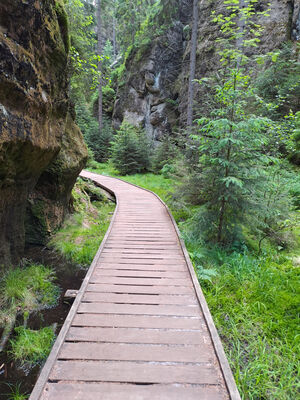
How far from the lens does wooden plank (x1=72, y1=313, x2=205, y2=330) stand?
2.66 meters

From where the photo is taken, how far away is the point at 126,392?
6.18 ft

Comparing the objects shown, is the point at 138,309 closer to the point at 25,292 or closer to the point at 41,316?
the point at 41,316

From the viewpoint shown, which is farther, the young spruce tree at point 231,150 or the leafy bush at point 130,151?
the leafy bush at point 130,151

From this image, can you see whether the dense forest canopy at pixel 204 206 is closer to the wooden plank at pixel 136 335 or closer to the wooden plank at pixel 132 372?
the wooden plank at pixel 136 335

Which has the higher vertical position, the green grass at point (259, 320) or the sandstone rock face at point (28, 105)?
the sandstone rock face at point (28, 105)

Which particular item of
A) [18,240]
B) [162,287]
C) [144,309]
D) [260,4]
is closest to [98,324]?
[144,309]

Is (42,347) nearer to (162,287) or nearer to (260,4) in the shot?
(162,287)

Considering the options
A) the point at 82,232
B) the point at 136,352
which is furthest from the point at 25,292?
the point at 82,232

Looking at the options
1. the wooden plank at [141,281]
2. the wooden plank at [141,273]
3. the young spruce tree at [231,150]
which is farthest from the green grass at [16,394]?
the young spruce tree at [231,150]

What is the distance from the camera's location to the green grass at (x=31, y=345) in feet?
9.82

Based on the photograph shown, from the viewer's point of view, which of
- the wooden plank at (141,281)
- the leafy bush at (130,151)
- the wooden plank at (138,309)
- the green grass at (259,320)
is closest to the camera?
the green grass at (259,320)

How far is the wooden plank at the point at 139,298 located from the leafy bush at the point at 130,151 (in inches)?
546

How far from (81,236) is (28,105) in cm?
407

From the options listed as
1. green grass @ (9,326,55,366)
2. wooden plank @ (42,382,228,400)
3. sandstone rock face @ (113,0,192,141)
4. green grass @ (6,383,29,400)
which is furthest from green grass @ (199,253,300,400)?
sandstone rock face @ (113,0,192,141)
